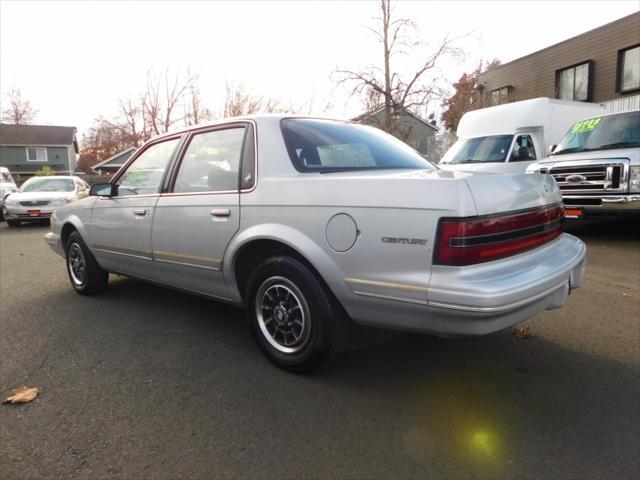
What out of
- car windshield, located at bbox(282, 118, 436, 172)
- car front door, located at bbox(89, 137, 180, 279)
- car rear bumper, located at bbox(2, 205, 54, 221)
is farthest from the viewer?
car rear bumper, located at bbox(2, 205, 54, 221)

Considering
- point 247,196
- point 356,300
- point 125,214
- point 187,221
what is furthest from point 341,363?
point 125,214

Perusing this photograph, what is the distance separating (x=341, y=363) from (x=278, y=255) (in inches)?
33.1

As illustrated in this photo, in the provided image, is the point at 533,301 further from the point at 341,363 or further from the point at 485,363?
the point at 341,363

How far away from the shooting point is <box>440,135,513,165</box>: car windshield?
10508 millimetres

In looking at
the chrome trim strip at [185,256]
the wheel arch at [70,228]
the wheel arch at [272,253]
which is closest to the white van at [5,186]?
the wheel arch at [70,228]

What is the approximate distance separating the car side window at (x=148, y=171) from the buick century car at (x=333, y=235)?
0.09 feet

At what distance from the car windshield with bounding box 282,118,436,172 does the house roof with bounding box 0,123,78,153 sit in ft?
161

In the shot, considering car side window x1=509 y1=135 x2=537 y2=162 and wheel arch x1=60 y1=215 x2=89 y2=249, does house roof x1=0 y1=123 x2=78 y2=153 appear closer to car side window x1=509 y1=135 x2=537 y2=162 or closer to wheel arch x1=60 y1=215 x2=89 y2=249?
car side window x1=509 y1=135 x2=537 y2=162

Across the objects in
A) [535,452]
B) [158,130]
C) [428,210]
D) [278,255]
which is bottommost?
[535,452]

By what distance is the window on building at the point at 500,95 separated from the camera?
73.8 ft

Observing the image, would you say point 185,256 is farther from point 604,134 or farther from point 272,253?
point 604,134

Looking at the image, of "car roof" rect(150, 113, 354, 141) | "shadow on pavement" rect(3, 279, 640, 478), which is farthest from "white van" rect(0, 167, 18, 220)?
"car roof" rect(150, 113, 354, 141)

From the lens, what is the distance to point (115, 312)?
434 cm

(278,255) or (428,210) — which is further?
(278,255)
